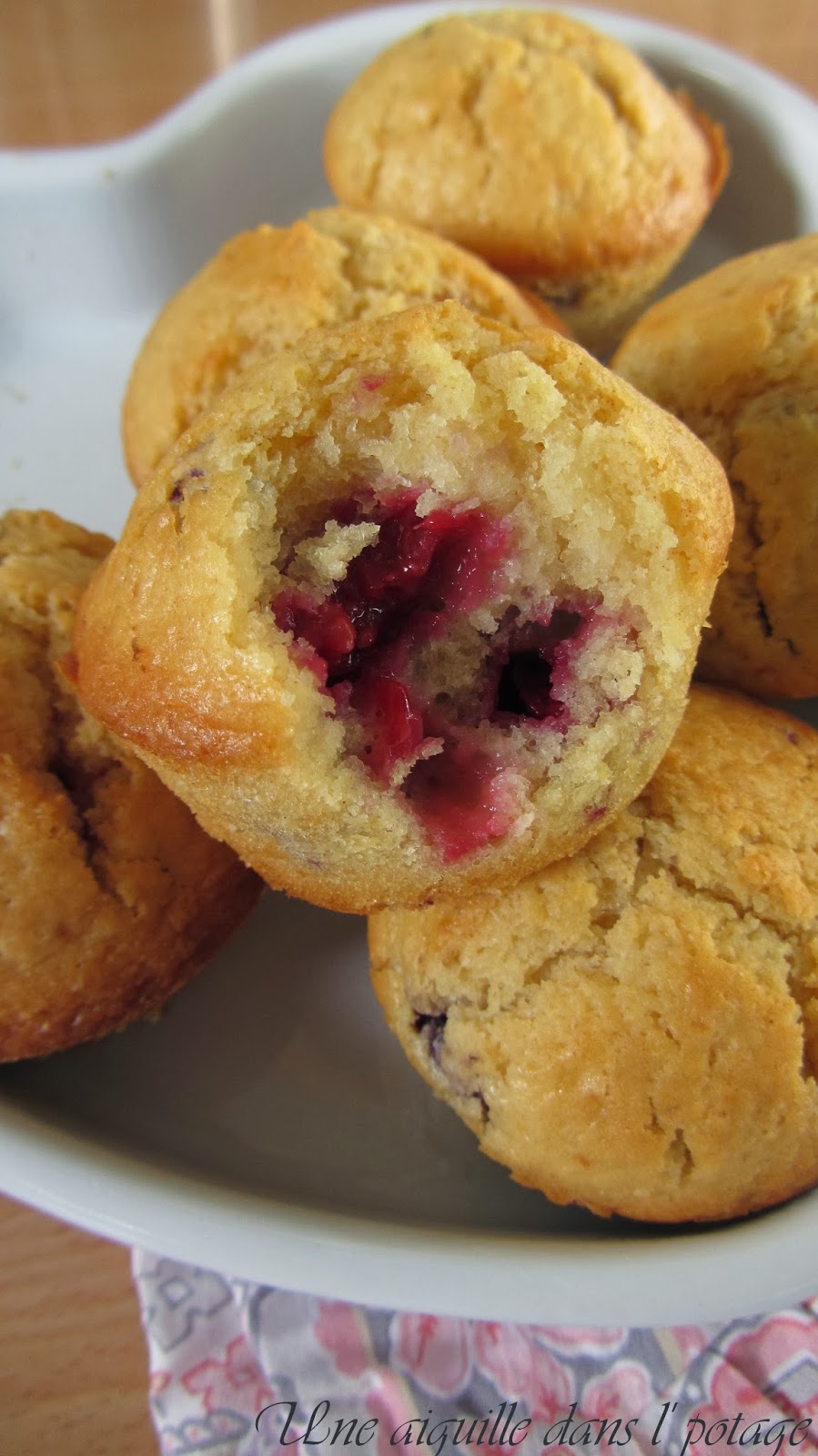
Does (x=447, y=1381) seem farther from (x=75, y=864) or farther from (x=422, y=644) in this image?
(x=422, y=644)

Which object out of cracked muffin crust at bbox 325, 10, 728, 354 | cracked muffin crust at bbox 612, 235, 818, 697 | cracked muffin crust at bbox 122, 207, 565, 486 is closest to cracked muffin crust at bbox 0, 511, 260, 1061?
cracked muffin crust at bbox 122, 207, 565, 486

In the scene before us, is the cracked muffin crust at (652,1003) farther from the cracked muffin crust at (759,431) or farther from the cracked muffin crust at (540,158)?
the cracked muffin crust at (540,158)

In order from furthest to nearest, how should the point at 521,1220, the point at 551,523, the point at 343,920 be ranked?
the point at 343,920 < the point at 521,1220 < the point at 551,523

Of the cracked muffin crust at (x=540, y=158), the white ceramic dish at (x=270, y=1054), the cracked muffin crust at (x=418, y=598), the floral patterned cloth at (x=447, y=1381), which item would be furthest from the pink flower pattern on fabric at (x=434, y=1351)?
the cracked muffin crust at (x=540, y=158)

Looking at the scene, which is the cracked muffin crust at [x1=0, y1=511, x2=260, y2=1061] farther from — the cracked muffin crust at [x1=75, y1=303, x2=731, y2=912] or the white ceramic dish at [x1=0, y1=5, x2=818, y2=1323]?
the cracked muffin crust at [x1=75, y1=303, x2=731, y2=912]

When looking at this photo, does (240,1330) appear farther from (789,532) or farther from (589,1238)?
(789,532)

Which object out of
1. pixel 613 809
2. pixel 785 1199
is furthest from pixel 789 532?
pixel 785 1199

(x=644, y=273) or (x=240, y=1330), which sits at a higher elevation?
(x=644, y=273)
